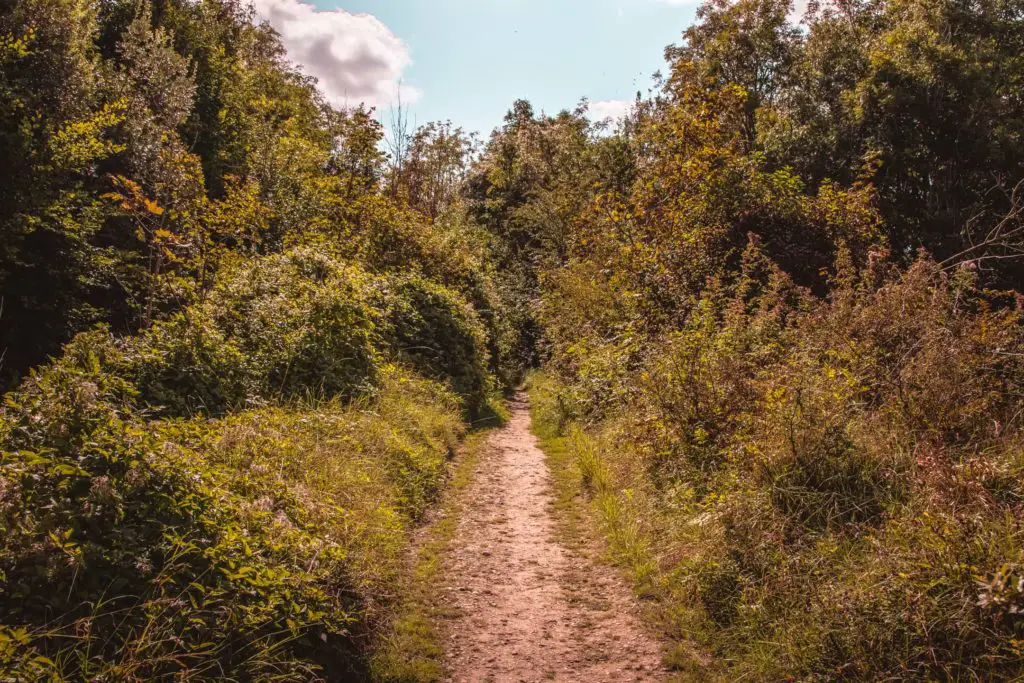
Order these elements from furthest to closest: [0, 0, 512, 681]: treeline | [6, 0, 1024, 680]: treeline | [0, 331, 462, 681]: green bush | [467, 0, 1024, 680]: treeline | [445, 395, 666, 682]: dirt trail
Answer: [445, 395, 666, 682]: dirt trail → [467, 0, 1024, 680]: treeline → [6, 0, 1024, 680]: treeline → [0, 0, 512, 681]: treeline → [0, 331, 462, 681]: green bush

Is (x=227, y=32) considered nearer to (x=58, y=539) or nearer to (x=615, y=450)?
(x=615, y=450)

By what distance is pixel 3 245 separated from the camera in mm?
9453

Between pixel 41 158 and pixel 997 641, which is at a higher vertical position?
pixel 41 158

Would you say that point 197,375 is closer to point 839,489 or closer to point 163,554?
point 163,554

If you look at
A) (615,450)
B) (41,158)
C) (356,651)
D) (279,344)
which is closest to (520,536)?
(615,450)

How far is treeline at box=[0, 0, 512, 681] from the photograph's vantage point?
3615 mm

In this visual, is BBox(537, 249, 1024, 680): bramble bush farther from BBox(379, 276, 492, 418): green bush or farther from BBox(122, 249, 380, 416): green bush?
BBox(379, 276, 492, 418): green bush

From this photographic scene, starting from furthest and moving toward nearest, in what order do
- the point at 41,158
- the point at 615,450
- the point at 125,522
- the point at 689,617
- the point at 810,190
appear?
the point at 810,190, the point at 41,158, the point at 615,450, the point at 689,617, the point at 125,522

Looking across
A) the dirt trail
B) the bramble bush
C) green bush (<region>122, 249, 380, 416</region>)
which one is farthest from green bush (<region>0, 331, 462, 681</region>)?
the bramble bush

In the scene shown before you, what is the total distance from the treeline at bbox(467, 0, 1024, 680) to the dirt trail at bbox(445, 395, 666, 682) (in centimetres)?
38

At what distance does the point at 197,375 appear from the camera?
24.4ft

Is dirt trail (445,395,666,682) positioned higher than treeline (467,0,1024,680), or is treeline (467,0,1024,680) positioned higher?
treeline (467,0,1024,680)

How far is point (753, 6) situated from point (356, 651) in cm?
2872

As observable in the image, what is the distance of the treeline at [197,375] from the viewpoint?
362 cm
